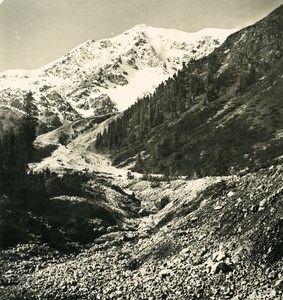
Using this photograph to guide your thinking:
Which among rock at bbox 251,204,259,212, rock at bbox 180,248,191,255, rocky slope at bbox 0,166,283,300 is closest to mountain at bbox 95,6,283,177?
rocky slope at bbox 0,166,283,300

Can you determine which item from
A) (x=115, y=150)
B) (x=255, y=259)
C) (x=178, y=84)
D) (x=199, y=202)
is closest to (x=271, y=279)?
(x=255, y=259)

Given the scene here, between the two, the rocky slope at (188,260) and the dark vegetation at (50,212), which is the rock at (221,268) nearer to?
the rocky slope at (188,260)

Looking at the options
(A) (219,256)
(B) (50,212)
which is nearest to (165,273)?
(A) (219,256)

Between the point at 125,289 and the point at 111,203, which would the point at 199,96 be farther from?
the point at 125,289

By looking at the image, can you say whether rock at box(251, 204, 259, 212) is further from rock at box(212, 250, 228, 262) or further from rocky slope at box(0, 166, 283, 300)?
rock at box(212, 250, 228, 262)

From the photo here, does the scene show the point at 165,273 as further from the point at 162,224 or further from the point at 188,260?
the point at 162,224

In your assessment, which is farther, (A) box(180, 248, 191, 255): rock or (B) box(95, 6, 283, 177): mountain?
(B) box(95, 6, 283, 177): mountain

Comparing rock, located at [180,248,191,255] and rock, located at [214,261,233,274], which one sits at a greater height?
rock, located at [214,261,233,274]

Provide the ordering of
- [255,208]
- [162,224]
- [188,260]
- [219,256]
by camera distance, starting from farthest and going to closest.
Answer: [162,224] → [255,208] → [188,260] → [219,256]
